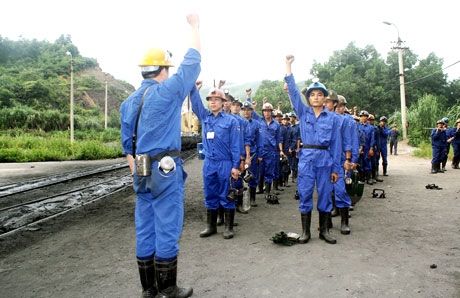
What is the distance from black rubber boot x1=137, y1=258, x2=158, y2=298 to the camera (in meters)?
3.07

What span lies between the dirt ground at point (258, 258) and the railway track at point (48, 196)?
→ 2.04 feet

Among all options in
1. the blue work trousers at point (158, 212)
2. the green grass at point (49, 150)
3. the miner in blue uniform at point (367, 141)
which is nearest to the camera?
the blue work trousers at point (158, 212)

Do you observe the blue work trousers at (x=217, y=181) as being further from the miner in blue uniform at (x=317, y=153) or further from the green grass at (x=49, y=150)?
the green grass at (x=49, y=150)

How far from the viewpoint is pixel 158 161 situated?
118 inches

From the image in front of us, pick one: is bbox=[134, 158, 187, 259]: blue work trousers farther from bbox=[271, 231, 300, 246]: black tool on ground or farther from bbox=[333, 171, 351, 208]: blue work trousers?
bbox=[333, 171, 351, 208]: blue work trousers

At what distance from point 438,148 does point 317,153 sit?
10.9 meters

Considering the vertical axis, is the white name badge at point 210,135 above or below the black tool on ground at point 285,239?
above

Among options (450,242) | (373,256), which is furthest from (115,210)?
(450,242)

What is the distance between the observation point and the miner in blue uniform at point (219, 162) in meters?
5.12

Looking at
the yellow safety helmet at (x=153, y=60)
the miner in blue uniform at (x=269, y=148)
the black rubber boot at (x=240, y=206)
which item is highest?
the yellow safety helmet at (x=153, y=60)

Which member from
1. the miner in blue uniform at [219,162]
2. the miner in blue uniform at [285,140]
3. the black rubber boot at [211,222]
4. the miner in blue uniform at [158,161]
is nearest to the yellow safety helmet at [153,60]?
the miner in blue uniform at [158,161]

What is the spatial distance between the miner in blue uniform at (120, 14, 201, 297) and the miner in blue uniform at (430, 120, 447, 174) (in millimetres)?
12771

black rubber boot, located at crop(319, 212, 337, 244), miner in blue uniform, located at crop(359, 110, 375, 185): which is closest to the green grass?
miner in blue uniform, located at crop(359, 110, 375, 185)

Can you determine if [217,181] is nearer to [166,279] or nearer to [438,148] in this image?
[166,279]
